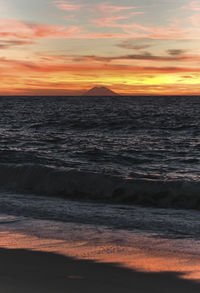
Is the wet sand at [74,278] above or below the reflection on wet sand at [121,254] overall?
above

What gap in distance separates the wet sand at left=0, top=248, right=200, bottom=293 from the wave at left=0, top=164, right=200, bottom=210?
5.59 meters

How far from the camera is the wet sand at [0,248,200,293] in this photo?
4.31 metres

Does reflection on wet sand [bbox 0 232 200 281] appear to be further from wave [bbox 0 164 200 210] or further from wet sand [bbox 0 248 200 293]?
wave [bbox 0 164 200 210]

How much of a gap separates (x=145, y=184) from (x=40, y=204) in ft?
11.7

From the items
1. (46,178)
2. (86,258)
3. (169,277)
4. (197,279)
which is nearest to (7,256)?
(86,258)

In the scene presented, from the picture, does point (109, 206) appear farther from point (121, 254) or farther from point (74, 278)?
point (74, 278)

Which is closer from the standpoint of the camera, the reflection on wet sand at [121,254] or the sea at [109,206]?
the reflection on wet sand at [121,254]

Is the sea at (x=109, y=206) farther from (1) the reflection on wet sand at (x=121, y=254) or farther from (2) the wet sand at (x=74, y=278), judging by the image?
(2) the wet sand at (x=74, y=278)

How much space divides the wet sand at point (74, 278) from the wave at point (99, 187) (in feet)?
18.3

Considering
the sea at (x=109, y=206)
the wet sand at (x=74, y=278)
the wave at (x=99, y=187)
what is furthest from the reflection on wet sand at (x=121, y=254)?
the wave at (x=99, y=187)

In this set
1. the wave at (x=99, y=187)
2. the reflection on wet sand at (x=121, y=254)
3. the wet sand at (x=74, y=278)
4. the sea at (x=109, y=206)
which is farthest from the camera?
the wave at (x=99, y=187)

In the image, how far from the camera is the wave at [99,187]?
426 inches

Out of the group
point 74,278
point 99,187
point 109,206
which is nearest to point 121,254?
point 74,278

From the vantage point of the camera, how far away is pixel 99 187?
471 inches
